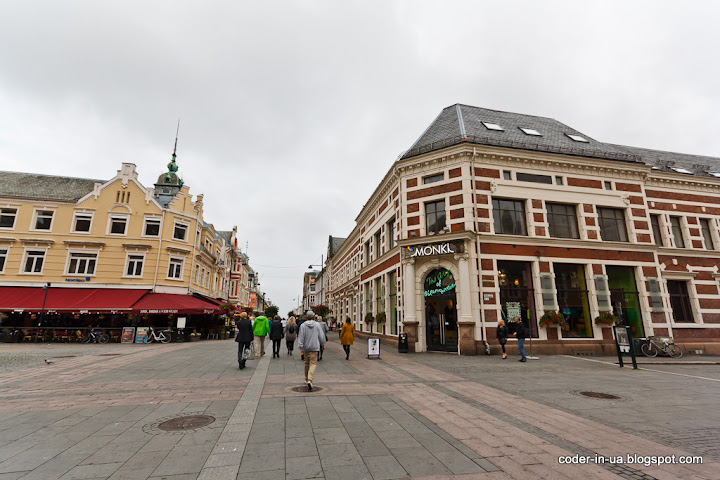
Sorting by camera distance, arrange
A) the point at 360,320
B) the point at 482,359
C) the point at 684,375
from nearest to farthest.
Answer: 1. the point at 684,375
2. the point at 482,359
3. the point at 360,320

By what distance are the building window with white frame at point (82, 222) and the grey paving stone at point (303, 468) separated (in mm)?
29112

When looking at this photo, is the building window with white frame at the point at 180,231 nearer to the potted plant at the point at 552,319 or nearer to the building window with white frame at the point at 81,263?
the building window with white frame at the point at 81,263

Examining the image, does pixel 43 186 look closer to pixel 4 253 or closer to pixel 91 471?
pixel 4 253

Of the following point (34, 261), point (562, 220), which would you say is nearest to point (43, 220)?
point (34, 261)

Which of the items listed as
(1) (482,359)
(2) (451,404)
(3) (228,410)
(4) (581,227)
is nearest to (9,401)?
(3) (228,410)

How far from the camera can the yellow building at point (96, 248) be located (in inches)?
902

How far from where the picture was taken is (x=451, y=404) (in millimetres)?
7070

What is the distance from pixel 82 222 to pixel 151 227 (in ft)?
16.0

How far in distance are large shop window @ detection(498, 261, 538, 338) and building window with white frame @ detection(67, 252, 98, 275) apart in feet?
Result: 93.4

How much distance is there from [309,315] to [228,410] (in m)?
3.69

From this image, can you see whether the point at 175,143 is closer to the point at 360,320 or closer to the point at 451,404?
the point at 360,320

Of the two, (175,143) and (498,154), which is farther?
(175,143)

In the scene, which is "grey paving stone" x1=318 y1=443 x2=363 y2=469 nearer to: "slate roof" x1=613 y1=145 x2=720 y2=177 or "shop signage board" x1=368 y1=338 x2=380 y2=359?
"shop signage board" x1=368 y1=338 x2=380 y2=359

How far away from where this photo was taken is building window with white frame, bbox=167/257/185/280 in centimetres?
2580
